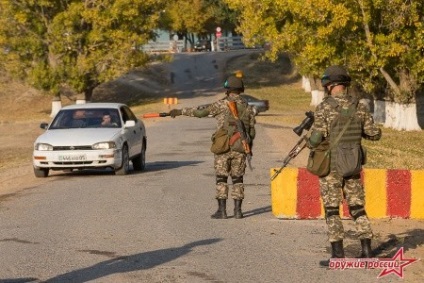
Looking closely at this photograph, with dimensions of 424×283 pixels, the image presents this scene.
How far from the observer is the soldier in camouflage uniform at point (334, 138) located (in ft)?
35.9

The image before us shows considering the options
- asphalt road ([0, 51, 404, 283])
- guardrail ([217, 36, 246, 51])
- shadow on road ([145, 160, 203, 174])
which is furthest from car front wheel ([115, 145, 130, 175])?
guardrail ([217, 36, 246, 51])

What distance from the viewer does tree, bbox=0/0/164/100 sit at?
217ft

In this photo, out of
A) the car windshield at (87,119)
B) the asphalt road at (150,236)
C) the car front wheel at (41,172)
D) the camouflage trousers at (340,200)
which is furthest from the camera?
the car windshield at (87,119)

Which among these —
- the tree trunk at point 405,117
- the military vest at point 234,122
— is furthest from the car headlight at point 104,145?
the tree trunk at point 405,117

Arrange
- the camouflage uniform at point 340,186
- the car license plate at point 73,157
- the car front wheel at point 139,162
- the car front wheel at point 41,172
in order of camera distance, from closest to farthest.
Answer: the camouflage uniform at point 340,186 → the car license plate at point 73,157 → the car front wheel at point 41,172 → the car front wheel at point 139,162

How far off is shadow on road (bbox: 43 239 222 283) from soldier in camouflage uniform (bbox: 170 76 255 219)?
2751 millimetres

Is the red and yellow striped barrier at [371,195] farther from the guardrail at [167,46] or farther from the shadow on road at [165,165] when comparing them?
the guardrail at [167,46]

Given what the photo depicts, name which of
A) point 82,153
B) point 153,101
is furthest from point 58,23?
point 82,153

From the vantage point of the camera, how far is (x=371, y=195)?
1524 cm

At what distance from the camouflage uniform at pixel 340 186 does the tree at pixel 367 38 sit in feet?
107

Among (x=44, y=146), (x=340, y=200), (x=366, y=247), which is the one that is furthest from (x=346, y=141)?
(x=44, y=146)

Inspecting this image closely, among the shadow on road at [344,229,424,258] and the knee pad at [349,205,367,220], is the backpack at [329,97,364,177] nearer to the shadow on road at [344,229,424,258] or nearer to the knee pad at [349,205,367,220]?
the knee pad at [349,205,367,220]

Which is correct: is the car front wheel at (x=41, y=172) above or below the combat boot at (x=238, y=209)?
below

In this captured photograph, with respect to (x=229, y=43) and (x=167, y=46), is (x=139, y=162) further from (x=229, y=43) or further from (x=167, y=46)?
(x=167, y=46)
